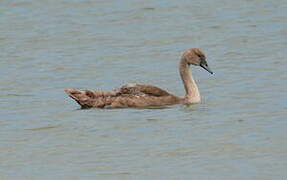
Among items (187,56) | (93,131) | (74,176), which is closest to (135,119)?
(93,131)

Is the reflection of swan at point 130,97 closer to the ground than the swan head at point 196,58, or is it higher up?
closer to the ground

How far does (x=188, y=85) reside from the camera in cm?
1745

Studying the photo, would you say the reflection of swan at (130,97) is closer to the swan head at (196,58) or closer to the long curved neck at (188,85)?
the long curved neck at (188,85)

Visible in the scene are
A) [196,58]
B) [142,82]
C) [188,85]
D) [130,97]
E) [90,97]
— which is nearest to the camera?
[90,97]

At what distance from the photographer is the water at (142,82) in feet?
42.6

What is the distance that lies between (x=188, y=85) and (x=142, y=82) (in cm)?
150

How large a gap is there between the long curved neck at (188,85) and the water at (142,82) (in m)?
0.17

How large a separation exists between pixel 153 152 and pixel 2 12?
14.0 meters

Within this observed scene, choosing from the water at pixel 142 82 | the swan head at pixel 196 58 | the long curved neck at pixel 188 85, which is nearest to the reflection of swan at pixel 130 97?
the long curved neck at pixel 188 85

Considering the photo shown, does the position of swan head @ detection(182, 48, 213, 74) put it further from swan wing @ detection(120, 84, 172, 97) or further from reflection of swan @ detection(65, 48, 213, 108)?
swan wing @ detection(120, 84, 172, 97)

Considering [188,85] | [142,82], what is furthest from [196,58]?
[142,82]

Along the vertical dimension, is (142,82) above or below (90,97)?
below

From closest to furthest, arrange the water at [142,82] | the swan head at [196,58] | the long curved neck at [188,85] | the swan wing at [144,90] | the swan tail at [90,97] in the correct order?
1. the water at [142,82]
2. the swan tail at [90,97]
3. the swan wing at [144,90]
4. the long curved neck at [188,85]
5. the swan head at [196,58]

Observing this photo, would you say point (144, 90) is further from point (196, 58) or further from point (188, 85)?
point (196, 58)
